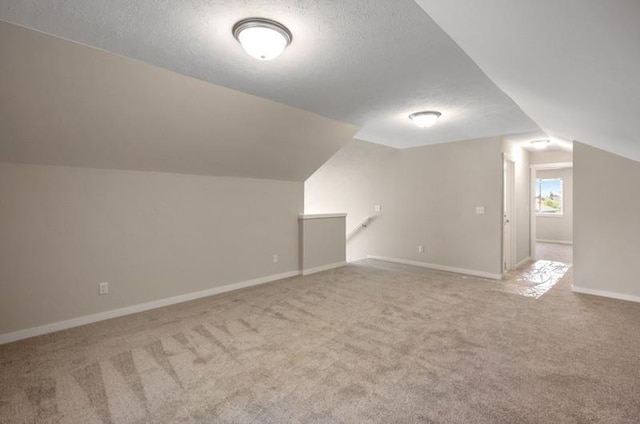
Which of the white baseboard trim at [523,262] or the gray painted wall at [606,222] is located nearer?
the gray painted wall at [606,222]

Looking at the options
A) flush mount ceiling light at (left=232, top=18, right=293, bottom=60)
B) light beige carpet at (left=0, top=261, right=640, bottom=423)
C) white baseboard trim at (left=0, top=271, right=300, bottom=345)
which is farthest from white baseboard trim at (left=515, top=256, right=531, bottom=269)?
flush mount ceiling light at (left=232, top=18, right=293, bottom=60)

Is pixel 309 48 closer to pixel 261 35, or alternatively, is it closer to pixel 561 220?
pixel 261 35

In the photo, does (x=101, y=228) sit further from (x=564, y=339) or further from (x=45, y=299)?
(x=564, y=339)

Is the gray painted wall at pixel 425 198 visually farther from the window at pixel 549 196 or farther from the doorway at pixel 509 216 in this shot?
the window at pixel 549 196

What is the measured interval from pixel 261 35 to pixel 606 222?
476 cm

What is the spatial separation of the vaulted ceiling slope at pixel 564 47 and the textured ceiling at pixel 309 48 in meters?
0.35

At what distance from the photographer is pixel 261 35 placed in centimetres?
193

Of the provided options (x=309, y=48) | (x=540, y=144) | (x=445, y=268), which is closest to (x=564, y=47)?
(x=309, y=48)

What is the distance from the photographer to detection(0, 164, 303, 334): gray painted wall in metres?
2.82

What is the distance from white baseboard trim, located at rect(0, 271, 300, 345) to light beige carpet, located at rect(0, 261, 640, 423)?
115 millimetres

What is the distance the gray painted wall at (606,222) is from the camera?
12.5 ft

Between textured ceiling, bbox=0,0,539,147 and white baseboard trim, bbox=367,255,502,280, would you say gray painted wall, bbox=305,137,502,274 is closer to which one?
white baseboard trim, bbox=367,255,502,280

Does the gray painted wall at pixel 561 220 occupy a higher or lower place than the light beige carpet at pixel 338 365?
higher

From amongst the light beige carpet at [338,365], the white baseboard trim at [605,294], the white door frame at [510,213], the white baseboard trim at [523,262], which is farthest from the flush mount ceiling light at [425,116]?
the white baseboard trim at [523,262]
